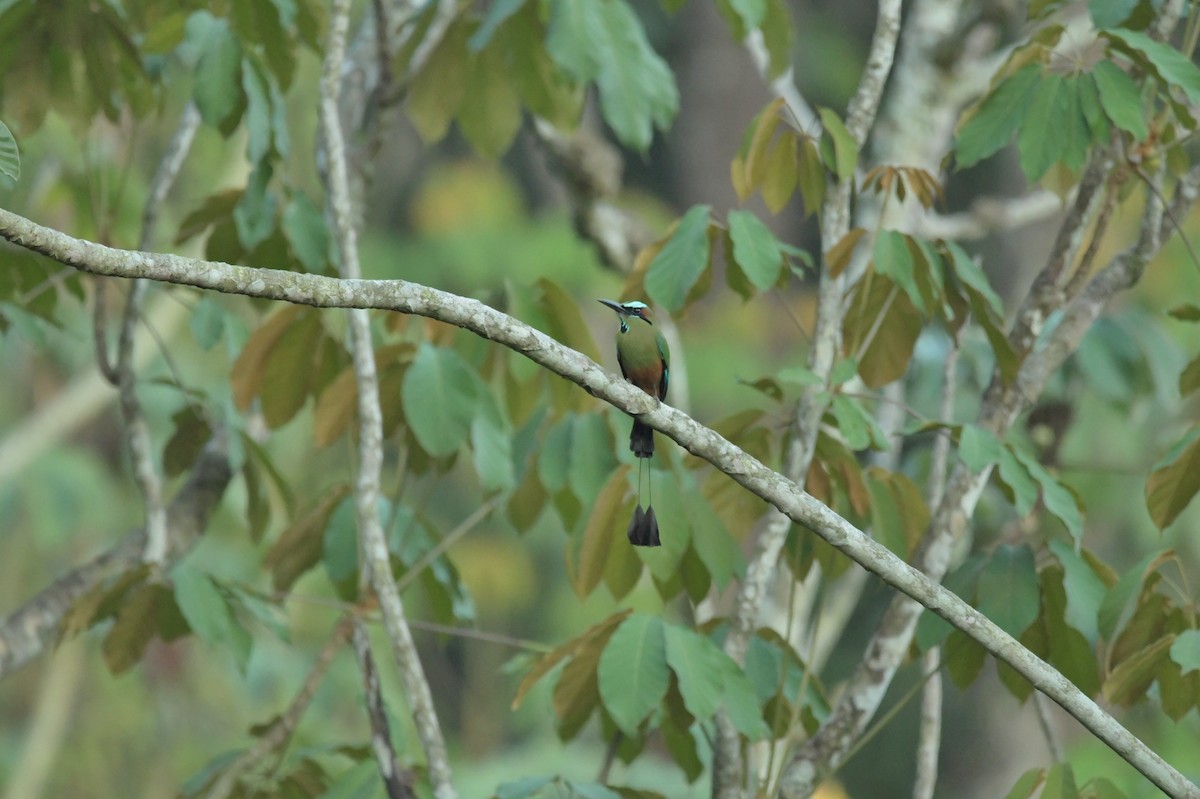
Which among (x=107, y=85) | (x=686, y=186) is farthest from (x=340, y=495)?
(x=686, y=186)

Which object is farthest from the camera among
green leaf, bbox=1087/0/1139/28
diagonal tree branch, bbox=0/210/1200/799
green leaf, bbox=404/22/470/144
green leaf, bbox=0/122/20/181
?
green leaf, bbox=404/22/470/144

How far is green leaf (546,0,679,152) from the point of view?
9.48 feet

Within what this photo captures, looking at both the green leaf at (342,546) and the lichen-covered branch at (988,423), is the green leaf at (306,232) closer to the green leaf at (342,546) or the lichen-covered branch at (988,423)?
the green leaf at (342,546)

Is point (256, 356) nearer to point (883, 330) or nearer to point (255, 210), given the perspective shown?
point (255, 210)

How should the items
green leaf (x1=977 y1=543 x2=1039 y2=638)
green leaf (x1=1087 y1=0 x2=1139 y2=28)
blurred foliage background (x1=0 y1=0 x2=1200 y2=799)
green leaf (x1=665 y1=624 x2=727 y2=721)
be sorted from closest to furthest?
green leaf (x1=665 y1=624 x2=727 y2=721) → green leaf (x1=977 y1=543 x2=1039 y2=638) → green leaf (x1=1087 y1=0 x2=1139 y2=28) → blurred foliage background (x1=0 y1=0 x2=1200 y2=799)

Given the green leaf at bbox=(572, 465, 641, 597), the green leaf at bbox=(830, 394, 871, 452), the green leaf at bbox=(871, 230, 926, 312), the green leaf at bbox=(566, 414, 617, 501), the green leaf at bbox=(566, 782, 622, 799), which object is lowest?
the green leaf at bbox=(566, 782, 622, 799)

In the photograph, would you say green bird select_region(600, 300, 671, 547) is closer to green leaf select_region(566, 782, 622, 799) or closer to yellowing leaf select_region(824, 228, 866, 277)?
yellowing leaf select_region(824, 228, 866, 277)

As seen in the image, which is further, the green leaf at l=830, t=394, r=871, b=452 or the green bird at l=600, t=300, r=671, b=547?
the green bird at l=600, t=300, r=671, b=547

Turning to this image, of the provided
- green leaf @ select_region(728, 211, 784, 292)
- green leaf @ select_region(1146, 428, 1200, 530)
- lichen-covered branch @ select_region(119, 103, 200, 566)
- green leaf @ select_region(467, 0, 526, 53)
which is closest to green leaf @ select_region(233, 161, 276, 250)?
lichen-covered branch @ select_region(119, 103, 200, 566)

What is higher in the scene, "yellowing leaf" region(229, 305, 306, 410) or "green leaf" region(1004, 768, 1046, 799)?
"yellowing leaf" region(229, 305, 306, 410)

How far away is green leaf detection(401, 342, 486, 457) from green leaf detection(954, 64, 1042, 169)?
97 centimetres

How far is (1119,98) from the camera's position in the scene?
2426 mm

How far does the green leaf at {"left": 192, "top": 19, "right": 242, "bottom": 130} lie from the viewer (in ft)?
9.28

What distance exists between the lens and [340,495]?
3.13 metres
